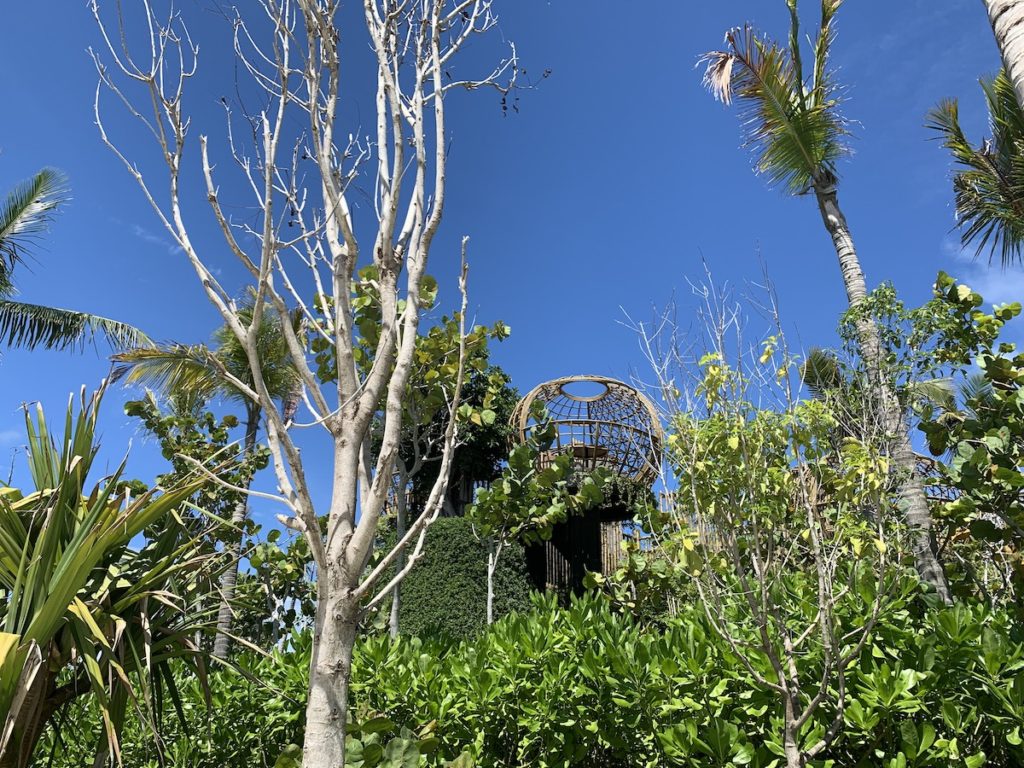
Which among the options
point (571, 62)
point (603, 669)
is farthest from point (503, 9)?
point (603, 669)

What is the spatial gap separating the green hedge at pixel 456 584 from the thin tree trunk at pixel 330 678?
21.1 feet

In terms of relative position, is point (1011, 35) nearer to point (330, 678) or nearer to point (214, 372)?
point (330, 678)

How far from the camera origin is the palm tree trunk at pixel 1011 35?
2551mm

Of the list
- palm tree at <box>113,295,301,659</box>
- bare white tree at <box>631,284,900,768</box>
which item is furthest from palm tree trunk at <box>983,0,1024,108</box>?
palm tree at <box>113,295,301,659</box>

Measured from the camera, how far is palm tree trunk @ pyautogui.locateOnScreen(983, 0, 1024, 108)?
8.37 ft

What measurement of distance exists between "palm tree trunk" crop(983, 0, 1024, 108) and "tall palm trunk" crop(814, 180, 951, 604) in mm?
1972

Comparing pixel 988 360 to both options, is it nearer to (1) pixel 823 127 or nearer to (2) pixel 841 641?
(2) pixel 841 641

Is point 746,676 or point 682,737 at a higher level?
point 746,676

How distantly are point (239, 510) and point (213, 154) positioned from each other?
26.0ft

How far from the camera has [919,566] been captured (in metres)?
5.23

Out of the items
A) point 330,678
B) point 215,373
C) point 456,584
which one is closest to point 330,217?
point 330,678

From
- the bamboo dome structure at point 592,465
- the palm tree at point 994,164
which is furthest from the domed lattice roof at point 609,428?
the palm tree at point 994,164

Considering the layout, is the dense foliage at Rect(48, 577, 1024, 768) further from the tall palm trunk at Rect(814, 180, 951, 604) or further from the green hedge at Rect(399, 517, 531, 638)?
the green hedge at Rect(399, 517, 531, 638)

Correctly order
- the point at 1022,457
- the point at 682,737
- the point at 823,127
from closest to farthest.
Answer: the point at 682,737 < the point at 1022,457 < the point at 823,127
